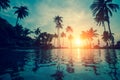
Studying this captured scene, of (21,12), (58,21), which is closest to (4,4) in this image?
(21,12)

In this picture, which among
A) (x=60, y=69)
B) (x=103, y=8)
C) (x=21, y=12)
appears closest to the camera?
(x=60, y=69)

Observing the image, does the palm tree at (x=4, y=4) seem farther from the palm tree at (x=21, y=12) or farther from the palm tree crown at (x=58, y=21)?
the palm tree crown at (x=58, y=21)

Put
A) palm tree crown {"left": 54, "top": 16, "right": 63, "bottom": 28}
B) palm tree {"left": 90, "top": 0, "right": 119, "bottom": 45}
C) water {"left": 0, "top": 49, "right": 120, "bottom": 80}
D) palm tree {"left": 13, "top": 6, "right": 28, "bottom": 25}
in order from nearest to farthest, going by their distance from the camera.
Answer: water {"left": 0, "top": 49, "right": 120, "bottom": 80} < palm tree {"left": 90, "top": 0, "right": 119, "bottom": 45} < palm tree {"left": 13, "top": 6, "right": 28, "bottom": 25} < palm tree crown {"left": 54, "top": 16, "right": 63, "bottom": 28}

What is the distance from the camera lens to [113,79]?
684 centimetres

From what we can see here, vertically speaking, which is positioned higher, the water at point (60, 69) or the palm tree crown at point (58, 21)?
the palm tree crown at point (58, 21)

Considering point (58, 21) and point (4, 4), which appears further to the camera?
point (58, 21)

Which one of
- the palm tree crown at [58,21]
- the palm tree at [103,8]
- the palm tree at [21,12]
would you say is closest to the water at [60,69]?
the palm tree at [103,8]

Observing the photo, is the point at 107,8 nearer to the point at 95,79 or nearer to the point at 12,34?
the point at 95,79

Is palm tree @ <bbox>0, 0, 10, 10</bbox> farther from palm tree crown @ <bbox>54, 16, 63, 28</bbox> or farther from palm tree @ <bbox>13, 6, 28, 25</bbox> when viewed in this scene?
palm tree crown @ <bbox>54, 16, 63, 28</bbox>

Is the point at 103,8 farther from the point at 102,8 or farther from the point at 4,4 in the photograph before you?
the point at 4,4

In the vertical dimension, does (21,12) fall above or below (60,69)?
above

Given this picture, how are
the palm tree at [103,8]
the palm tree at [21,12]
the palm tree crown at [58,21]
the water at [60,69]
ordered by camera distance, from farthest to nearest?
the palm tree crown at [58,21] < the palm tree at [21,12] < the palm tree at [103,8] < the water at [60,69]

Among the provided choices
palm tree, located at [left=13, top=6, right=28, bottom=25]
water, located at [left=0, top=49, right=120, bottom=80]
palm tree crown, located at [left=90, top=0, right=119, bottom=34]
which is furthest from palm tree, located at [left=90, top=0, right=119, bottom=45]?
palm tree, located at [left=13, top=6, right=28, bottom=25]

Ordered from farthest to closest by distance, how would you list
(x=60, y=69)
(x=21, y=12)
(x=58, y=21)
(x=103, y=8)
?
(x=58, y=21) < (x=21, y=12) < (x=103, y=8) < (x=60, y=69)
